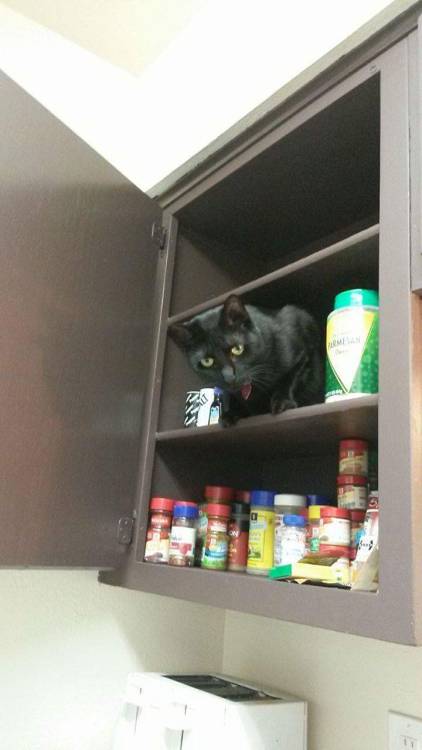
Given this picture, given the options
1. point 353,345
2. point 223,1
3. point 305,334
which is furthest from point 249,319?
point 223,1

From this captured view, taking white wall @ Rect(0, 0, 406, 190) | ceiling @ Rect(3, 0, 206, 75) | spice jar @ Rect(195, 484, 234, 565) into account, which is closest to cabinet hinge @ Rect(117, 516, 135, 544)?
spice jar @ Rect(195, 484, 234, 565)

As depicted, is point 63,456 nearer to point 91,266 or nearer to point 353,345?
point 91,266

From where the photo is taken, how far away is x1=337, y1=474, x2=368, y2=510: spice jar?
0.86 m

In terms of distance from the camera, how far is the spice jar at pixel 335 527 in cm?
81

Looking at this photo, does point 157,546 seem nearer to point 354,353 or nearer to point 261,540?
point 261,540

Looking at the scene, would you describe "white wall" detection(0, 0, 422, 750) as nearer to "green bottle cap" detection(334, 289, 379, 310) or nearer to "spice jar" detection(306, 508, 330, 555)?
"spice jar" detection(306, 508, 330, 555)

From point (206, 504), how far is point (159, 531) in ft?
0.33

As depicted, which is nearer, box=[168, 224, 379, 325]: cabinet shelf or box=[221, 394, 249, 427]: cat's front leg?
box=[168, 224, 379, 325]: cabinet shelf

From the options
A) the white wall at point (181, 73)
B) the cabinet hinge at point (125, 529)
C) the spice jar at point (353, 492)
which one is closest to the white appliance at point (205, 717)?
the cabinet hinge at point (125, 529)

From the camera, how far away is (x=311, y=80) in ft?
3.00

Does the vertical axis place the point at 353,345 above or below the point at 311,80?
below

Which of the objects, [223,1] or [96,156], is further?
[223,1]

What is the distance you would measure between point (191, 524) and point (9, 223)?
23.6 inches

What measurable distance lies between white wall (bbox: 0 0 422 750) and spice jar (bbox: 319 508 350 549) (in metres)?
0.28
